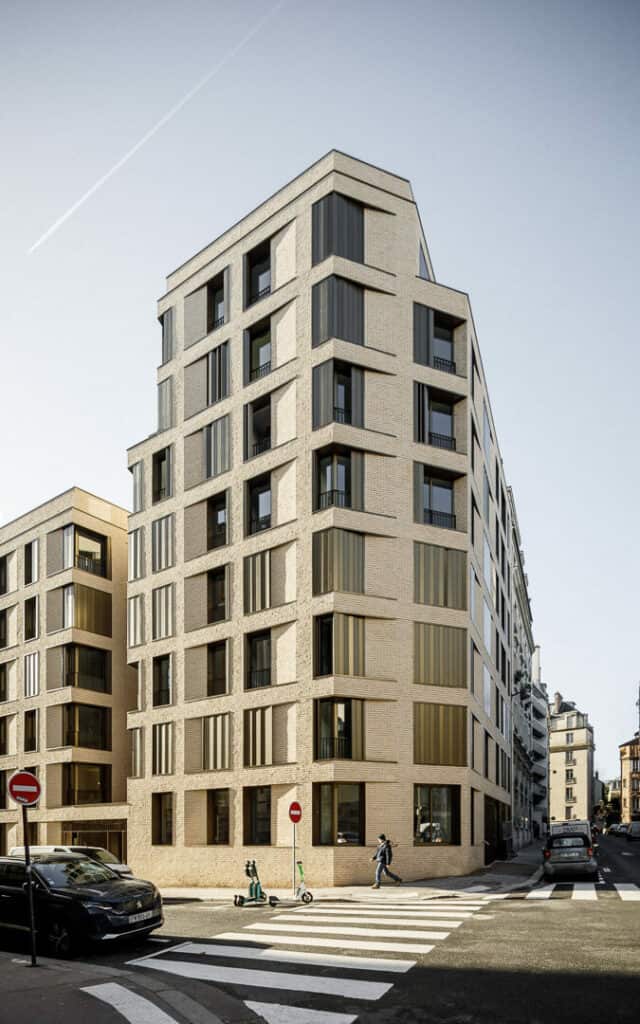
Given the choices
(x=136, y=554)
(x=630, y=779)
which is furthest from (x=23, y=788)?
(x=630, y=779)

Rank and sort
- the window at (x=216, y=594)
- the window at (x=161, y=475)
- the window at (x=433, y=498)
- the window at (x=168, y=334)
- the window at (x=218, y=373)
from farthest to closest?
the window at (x=168, y=334)
the window at (x=161, y=475)
the window at (x=218, y=373)
the window at (x=216, y=594)
the window at (x=433, y=498)

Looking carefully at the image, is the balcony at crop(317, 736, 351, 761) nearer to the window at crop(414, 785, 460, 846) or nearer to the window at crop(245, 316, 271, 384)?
the window at crop(414, 785, 460, 846)

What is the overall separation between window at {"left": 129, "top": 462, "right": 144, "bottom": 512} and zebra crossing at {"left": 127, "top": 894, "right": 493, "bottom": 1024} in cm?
2564

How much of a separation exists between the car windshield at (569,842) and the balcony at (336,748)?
23.7 feet

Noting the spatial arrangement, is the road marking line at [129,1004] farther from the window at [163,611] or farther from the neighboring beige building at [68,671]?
the neighboring beige building at [68,671]

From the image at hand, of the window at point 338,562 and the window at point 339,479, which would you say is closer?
the window at point 338,562

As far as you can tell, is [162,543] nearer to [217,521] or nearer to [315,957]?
[217,521]

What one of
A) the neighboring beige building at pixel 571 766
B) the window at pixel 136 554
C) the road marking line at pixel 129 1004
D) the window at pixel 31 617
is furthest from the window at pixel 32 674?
the neighboring beige building at pixel 571 766

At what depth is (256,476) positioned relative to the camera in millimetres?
37469

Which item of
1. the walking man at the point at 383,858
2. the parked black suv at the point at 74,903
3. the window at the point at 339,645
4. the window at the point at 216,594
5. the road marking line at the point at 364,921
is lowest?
the walking man at the point at 383,858

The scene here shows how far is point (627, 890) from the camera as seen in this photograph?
79.9 ft

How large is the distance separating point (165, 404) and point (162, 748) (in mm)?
14867

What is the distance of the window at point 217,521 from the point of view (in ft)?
129

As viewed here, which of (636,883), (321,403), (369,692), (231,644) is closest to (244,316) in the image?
(321,403)
